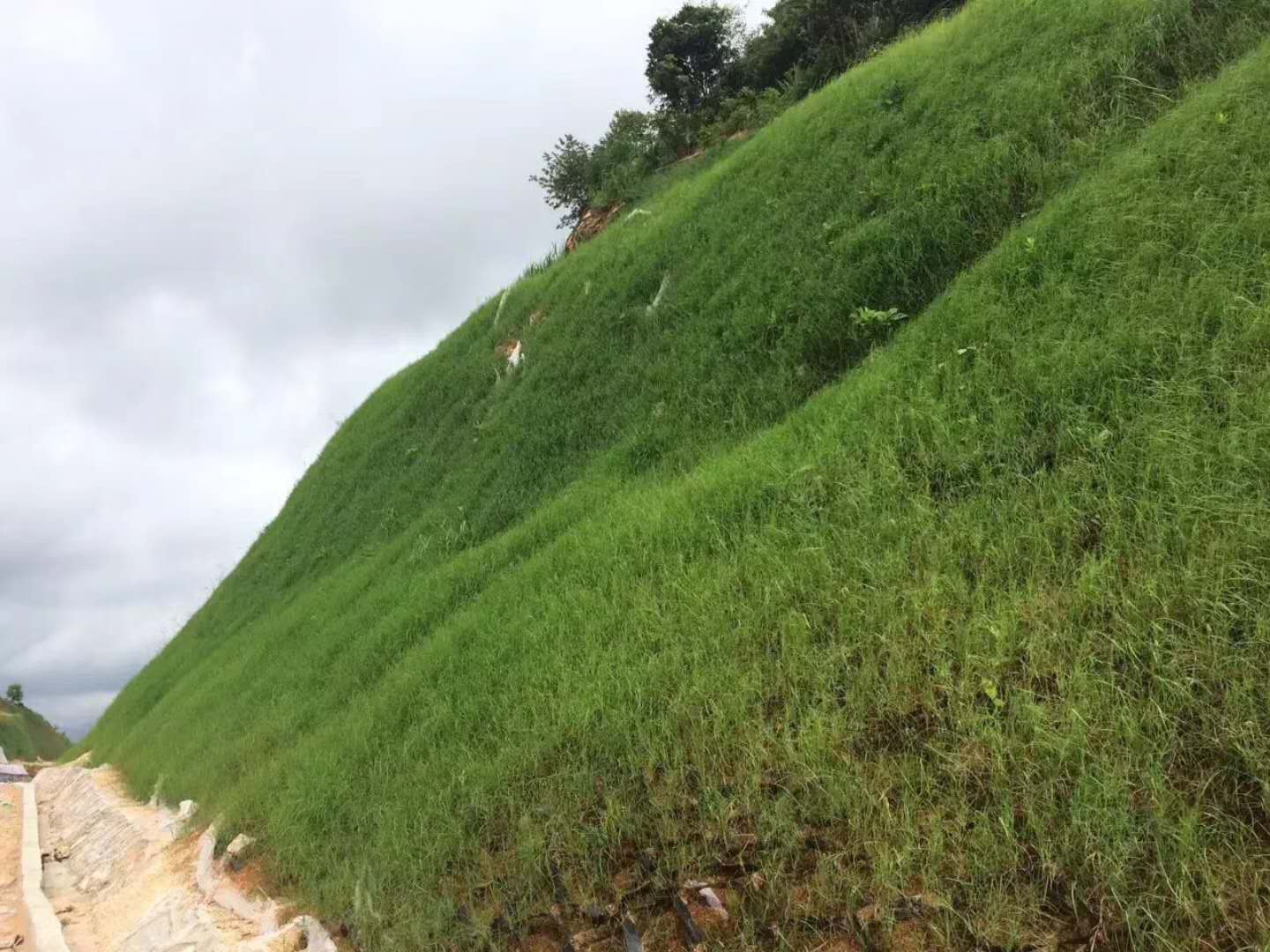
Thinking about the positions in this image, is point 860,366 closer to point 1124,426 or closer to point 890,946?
point 1124,426

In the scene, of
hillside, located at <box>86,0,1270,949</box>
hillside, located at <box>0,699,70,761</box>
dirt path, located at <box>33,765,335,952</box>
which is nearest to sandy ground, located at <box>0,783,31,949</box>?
dirt path, located at <box>33,765,335,952</box>

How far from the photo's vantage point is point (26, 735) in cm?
5869

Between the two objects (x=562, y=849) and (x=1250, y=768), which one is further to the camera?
(x=562, y=849)

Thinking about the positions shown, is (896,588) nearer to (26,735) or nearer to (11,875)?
(11,875)

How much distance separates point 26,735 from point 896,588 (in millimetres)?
76293

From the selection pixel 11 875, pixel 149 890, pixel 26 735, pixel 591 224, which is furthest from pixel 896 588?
pixel 26 735

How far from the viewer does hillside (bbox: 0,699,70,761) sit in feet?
175

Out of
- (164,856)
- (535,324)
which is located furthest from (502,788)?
(535,324)

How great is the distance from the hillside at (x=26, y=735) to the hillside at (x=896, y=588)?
2350 inches

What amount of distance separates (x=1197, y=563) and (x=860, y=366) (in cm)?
345

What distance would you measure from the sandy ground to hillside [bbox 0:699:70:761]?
159ft

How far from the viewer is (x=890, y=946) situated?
8.45 feet

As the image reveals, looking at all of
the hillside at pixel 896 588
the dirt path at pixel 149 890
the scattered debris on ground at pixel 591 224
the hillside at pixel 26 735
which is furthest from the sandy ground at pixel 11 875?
the hillside at pixel 26 735

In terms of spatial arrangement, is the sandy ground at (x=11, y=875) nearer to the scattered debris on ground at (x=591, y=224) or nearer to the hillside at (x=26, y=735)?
the scattered debris on ground at (x=591, y=224)
